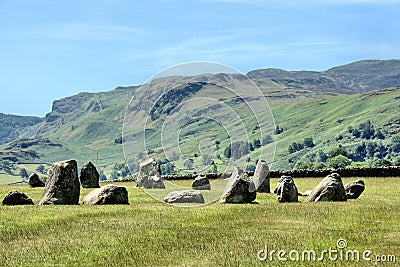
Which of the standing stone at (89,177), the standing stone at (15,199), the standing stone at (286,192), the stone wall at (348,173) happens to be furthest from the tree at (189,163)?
the standing stone at (15,199)

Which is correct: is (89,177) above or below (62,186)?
below

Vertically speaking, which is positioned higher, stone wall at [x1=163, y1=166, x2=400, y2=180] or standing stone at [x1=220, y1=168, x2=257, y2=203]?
standing stone at [x1=220, y1=168, x2=257, y2=203]

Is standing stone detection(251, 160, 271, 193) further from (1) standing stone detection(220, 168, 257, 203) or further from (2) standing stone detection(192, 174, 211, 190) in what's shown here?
(1) standing stone detection(220, 168, 257, 203)

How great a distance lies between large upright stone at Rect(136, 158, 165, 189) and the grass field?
18.8m

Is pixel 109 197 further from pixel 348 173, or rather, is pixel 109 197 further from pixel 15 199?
pixel 348 173

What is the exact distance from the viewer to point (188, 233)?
2270 cm

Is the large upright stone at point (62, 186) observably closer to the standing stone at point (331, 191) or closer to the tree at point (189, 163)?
the standing stone at point (331, 191)

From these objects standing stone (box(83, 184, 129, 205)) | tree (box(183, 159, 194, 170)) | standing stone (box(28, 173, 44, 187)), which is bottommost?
tree (box(183, 159, 194, 170))

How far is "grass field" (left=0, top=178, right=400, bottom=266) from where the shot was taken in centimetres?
1869

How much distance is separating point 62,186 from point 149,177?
17.7m

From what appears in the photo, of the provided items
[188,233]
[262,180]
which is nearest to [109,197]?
[188,233]

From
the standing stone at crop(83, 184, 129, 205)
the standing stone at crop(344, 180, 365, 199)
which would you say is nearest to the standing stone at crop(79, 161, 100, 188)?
the standing stone at crop(83, 184, 129, 205)

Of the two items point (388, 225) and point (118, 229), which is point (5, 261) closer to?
point (118, 229)

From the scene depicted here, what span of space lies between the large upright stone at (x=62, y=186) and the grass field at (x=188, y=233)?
3.46m
